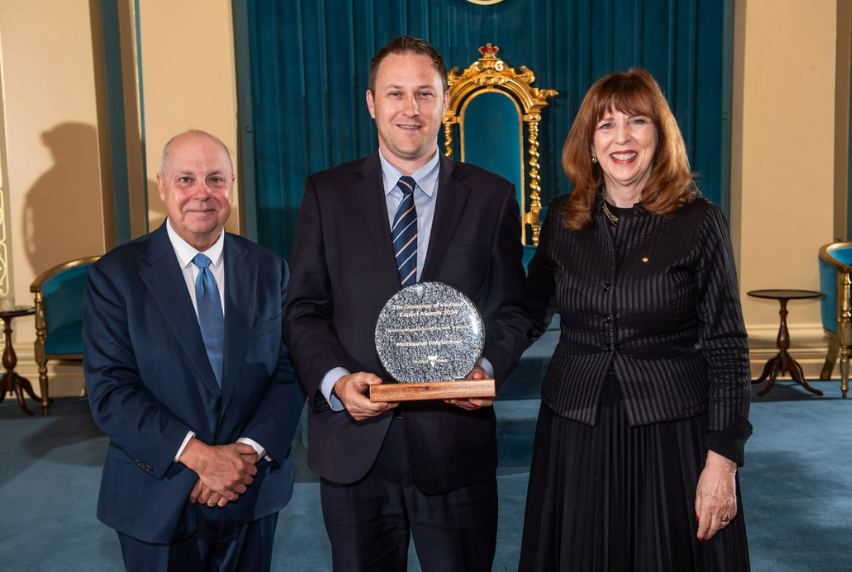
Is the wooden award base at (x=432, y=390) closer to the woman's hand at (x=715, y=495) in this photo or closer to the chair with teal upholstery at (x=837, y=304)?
the woman's hand at (x=715, y=495)

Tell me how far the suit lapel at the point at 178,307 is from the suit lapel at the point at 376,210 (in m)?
0.44

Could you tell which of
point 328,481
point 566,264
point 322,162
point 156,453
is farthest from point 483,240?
point 322,162

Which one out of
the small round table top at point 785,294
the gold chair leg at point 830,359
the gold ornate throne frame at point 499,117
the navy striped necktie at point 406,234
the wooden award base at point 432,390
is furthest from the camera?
the gold ornate throne frame at point 499,117

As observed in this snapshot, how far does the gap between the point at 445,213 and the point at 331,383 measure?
0.44 meters

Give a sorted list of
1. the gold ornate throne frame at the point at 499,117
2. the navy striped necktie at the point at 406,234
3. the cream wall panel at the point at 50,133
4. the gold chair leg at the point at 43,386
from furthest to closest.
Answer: the gold ornate throne frame at the point at 499,117 → the cream wall panel at the point at 50,133 → the gold chair leg at the point at 43,386 → the navy striped necktie at the point at 406,234

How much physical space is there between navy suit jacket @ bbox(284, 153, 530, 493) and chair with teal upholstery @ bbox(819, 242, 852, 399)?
4465 mm

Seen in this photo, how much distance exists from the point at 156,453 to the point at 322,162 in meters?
4.86

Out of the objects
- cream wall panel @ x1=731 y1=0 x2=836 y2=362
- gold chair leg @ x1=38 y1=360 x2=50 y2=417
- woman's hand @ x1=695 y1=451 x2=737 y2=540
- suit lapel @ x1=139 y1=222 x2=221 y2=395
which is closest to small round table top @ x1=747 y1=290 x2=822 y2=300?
cream wall panel @ x1=731 y1=0 x2=836 y2=362

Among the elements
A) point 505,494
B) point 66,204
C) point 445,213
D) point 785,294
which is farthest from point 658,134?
point 66,204

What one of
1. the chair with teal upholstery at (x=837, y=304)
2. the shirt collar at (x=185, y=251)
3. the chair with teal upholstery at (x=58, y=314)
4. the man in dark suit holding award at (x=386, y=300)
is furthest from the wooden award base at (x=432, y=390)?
the chair with teal upholstery at (x=837, y=304)

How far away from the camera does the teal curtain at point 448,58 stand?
20.3 feet

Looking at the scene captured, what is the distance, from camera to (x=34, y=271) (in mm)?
5797

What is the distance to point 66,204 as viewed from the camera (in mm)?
5715

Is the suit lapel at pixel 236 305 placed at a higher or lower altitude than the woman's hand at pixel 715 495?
higher
